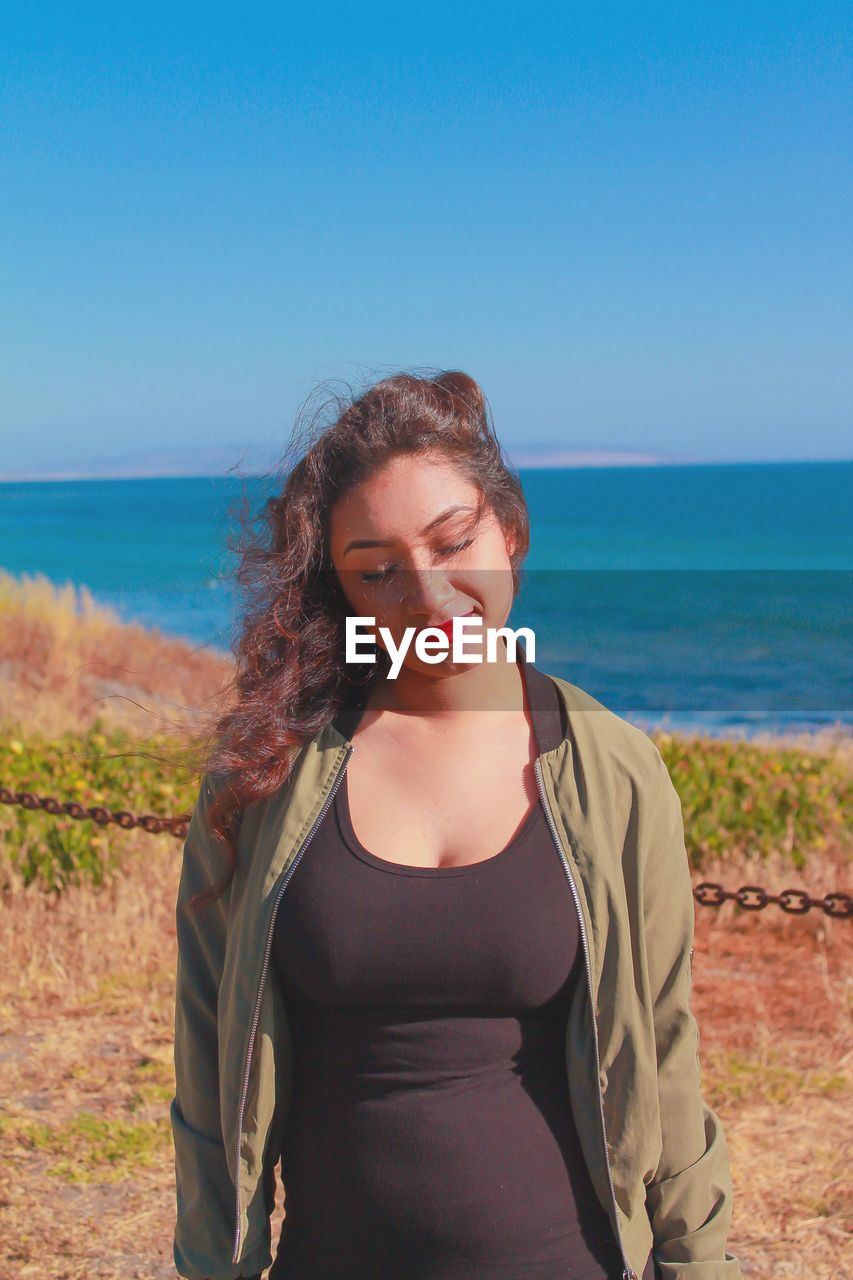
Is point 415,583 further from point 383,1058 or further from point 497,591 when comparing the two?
point 383,1058

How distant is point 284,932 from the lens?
1592 millimetres

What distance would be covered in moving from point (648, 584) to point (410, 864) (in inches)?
1625

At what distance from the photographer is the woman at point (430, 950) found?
5.08ft

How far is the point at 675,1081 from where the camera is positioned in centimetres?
167

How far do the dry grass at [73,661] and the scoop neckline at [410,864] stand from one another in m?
6.05

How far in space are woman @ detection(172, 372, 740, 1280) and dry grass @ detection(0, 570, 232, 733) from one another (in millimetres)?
5951

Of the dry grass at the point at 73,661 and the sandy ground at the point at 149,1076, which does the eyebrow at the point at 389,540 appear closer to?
the sandy ground at the point at 149,1076

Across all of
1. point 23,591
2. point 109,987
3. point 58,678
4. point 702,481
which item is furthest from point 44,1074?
point 702,481

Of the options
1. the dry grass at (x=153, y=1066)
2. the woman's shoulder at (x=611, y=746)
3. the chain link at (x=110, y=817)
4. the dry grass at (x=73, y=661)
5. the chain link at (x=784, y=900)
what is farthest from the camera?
A: the dry grass at (x=73, y=661)

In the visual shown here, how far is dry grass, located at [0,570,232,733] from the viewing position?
8.71 m

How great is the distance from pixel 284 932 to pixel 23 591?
15233mm

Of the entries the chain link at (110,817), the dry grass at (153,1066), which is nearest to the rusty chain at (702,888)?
the chain link at (110,817)

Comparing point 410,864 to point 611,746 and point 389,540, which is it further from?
point 389,540

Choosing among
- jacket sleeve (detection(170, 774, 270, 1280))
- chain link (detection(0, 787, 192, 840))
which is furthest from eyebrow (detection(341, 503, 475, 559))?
chain link (detection(0, 787, 192, 840))
